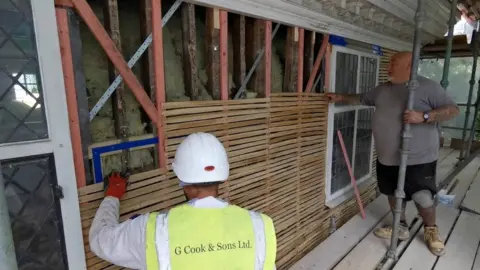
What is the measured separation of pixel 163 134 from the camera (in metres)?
1.66

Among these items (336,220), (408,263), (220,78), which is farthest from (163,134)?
(336,220)

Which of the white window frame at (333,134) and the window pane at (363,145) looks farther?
the window pane at (363,145)

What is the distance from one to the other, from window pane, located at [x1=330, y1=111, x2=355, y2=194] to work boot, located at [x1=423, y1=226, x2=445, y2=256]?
1085 mm

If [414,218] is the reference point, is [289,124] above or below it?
above

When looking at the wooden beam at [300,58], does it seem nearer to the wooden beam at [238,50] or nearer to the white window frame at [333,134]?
the white window frame at [333,134]

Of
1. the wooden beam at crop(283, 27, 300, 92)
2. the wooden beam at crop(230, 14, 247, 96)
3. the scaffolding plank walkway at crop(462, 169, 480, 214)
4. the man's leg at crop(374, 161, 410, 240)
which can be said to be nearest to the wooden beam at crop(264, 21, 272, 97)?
the wooden beam at crop(230, 14, 247, 96)

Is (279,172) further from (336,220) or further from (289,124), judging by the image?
(336,220)

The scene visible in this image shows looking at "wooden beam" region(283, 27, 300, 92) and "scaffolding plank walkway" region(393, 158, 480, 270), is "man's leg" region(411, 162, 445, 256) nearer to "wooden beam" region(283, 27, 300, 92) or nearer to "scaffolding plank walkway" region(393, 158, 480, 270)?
"scaffolding plank walkway" region(393, 158, 480, 270)

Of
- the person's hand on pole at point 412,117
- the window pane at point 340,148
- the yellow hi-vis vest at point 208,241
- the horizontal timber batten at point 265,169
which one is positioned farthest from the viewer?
the window pane at point 340,148

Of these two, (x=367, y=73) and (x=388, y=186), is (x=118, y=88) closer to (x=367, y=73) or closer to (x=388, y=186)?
(x=388, y=186)

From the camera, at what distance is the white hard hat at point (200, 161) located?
3.38 ft

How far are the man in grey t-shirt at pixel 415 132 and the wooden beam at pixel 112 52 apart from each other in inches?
69.2

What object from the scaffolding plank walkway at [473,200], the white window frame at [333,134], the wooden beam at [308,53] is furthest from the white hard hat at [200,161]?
the scaffolding plank walkway at [473,200]

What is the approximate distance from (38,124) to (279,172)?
5.93 feet
